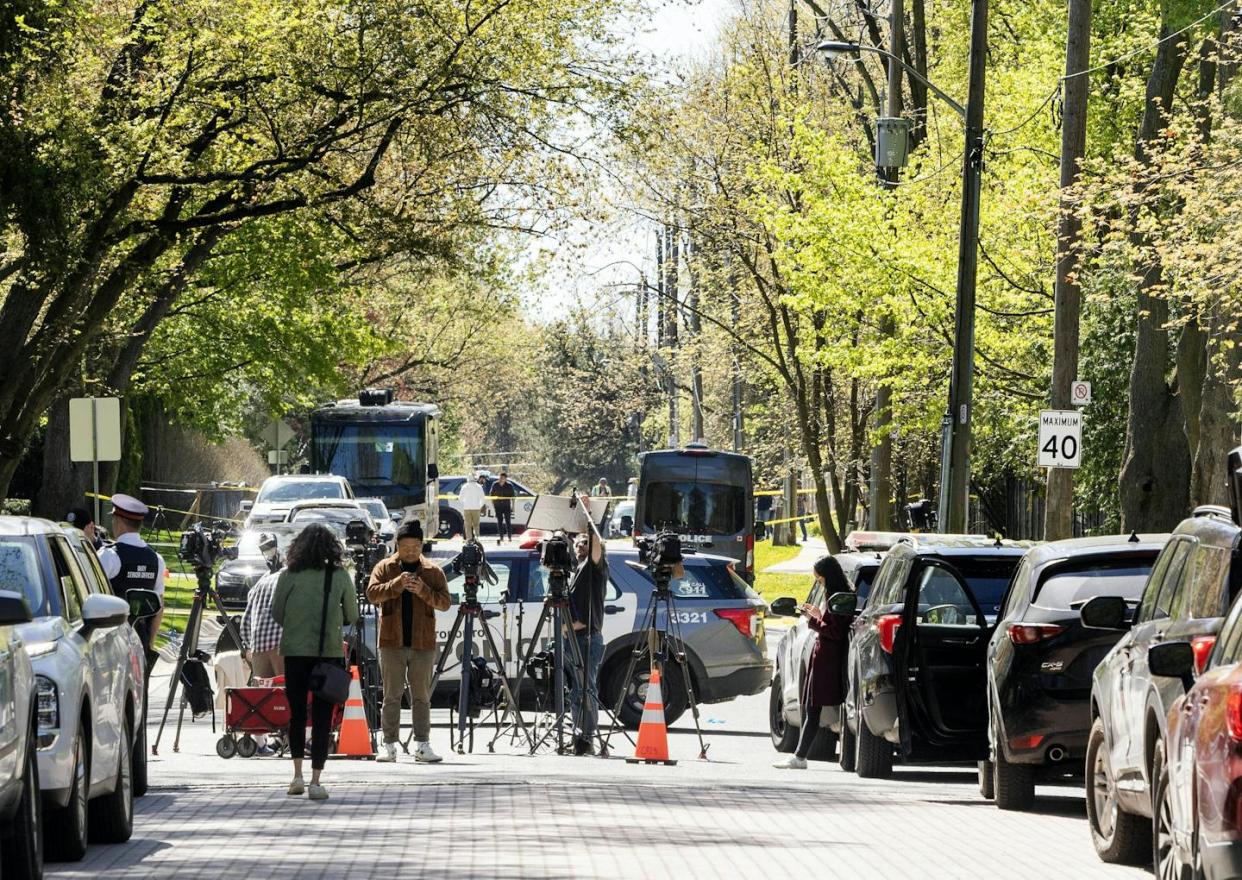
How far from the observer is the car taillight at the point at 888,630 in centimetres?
1383

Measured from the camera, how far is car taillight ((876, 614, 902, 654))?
1383 cm

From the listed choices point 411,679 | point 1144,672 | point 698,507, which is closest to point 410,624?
point 411,679

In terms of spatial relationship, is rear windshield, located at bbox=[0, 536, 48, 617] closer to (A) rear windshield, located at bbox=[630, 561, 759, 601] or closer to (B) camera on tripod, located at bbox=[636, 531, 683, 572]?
(B) camera on tripod, located at bbox=[636, 531, 683, 572]

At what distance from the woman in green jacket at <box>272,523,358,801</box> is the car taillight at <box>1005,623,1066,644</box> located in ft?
13.0

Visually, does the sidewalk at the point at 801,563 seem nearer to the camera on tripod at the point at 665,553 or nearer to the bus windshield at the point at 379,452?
the bus windshield at the point at 379,452

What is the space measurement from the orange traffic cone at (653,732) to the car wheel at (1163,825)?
7.95m

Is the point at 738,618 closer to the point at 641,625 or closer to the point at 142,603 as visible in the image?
the point at 641,625

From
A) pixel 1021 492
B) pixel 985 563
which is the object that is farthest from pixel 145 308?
pixel 985 563

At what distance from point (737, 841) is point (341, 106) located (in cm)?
1581

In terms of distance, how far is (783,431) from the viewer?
196 feet

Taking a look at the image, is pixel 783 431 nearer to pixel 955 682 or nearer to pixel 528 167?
pixel 528 167

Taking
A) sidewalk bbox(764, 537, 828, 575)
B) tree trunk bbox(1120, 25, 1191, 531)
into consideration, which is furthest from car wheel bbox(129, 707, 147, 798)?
sidewalk bbox(764, 537, 828, 575)

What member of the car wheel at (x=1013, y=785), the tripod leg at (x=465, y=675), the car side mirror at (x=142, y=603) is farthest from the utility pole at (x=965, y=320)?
the car side mirror at (x=142, y=603)

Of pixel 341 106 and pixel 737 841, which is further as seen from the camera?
pixel 341 106
